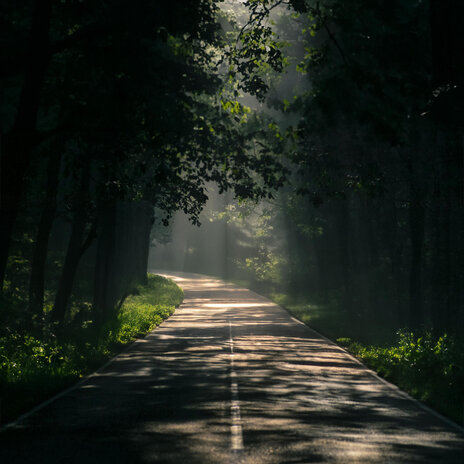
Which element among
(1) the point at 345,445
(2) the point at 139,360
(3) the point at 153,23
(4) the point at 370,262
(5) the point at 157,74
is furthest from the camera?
(4) the point at 370,262

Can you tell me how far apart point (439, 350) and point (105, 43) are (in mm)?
9778

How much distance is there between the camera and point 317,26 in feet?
51.5

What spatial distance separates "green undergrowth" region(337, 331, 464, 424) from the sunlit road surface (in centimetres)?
47

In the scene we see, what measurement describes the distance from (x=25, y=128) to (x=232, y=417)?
6.61 metres

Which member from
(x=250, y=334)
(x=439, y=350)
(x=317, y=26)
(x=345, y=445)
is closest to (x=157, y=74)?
(x=317, y=26)

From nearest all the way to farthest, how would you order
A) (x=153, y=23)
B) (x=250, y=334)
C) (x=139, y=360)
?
(x=153, y=23) < (x=139, y=360) < (x=250, y=334)

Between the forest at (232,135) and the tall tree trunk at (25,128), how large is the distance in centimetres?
3

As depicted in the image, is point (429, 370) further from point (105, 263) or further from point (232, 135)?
point (105, 263)

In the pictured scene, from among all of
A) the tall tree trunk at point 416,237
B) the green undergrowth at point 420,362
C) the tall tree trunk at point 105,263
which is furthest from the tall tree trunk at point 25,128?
the tall tree trunk at point 416,237

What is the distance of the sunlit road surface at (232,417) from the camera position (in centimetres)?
867

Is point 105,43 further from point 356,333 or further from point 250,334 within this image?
point 356,333

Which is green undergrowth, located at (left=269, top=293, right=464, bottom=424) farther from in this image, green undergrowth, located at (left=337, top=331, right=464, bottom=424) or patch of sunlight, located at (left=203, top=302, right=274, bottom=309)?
patch of sunlight, located at (left=203, top=302, right=274, bottom=309)

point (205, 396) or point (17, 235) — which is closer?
point (205, 396)

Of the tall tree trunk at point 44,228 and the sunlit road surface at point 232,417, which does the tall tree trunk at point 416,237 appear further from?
the tall tree trunk at point 44,228
